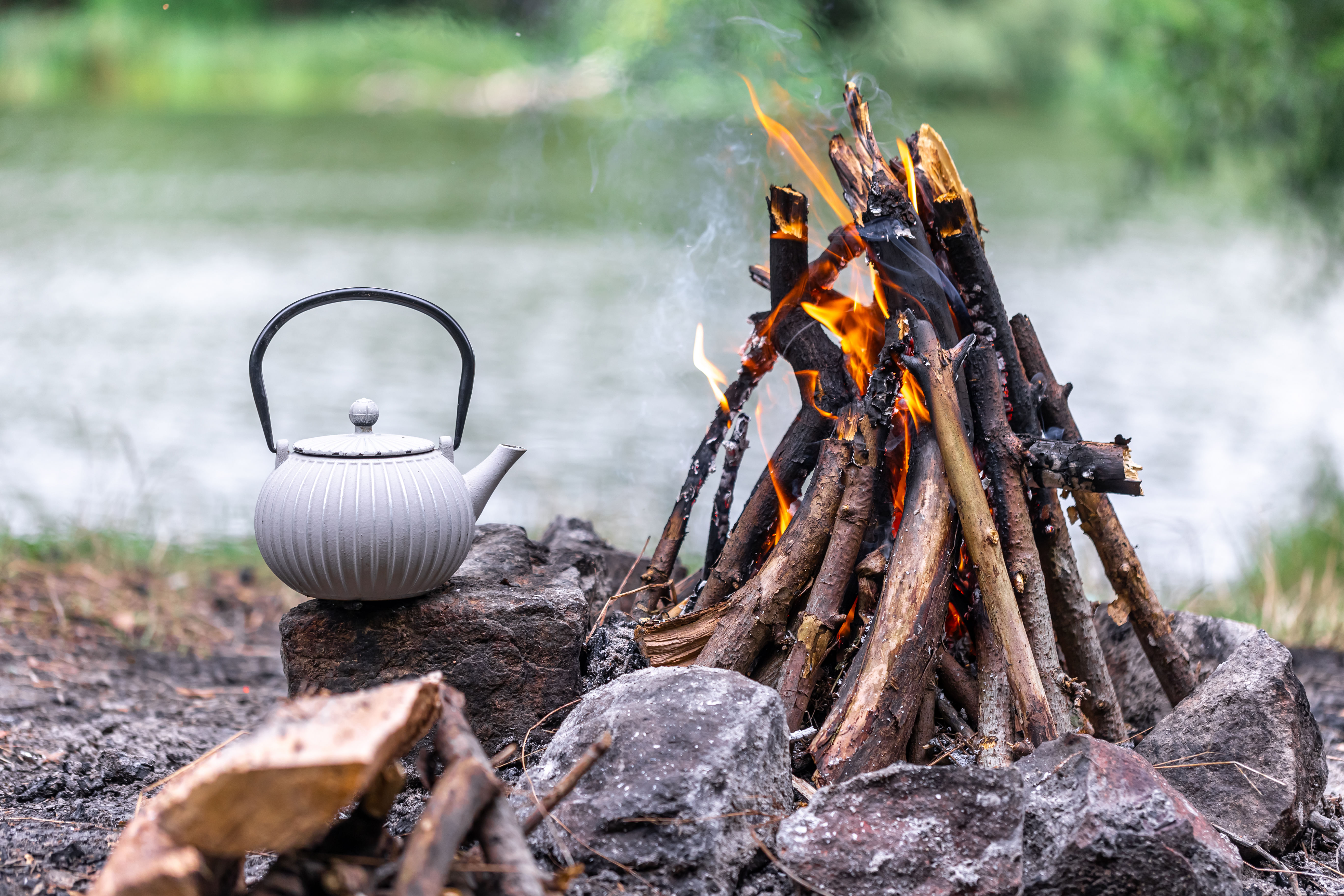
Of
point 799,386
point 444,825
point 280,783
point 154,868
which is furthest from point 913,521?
point 154,868

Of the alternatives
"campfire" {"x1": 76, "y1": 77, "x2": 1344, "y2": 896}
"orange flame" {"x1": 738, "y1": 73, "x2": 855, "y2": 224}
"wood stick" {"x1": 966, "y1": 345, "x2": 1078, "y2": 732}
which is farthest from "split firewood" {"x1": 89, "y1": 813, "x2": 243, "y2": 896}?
"orange flame" {"x1": 738, "y1": 73, "x2": 855, "y2": 224}

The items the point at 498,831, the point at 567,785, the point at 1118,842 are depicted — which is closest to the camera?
the point at 498,831

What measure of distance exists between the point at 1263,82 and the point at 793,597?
401 centimetres

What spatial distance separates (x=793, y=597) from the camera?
2309 mm

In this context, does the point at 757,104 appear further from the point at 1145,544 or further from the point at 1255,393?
the point at 1255,393

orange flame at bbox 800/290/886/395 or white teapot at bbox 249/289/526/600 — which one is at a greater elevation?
orange flame at bbox 800/290/886/395

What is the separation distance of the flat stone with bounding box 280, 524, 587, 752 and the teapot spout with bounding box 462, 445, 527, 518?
0.21m

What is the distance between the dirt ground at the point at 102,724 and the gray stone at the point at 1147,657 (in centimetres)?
42

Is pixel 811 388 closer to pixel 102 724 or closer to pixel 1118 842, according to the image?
pixel 1118 842

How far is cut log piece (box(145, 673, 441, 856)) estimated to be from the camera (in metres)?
1.28

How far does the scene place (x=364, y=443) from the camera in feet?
7.14

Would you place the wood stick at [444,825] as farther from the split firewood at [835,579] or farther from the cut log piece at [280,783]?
the split firewood at [835,579]

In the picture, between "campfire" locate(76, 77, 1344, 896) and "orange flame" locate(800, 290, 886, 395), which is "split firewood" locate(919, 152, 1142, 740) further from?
"orange flame" locate(800, 290, 886, 395)

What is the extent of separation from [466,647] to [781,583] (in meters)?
0.69
